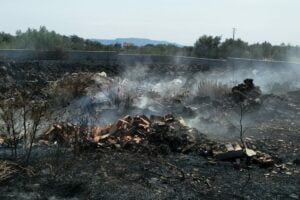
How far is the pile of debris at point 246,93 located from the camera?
1402 cm

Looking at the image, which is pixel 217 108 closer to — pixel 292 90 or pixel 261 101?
pixel 261 101

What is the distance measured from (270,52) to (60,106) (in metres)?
19.6

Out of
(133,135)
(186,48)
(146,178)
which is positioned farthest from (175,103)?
(186,48)

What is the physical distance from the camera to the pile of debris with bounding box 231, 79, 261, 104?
14.0m

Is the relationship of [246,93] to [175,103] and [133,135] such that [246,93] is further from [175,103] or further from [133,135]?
[133,135]

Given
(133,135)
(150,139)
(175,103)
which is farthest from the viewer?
(175,103)

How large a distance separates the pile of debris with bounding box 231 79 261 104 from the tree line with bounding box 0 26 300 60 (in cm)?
1212

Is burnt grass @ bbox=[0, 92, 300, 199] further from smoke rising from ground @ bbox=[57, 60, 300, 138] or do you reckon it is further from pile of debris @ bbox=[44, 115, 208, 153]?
smoke rising from ground @ bbox=[57, 60, 300, 138]

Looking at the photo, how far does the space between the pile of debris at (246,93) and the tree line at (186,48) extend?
12125 millimetres

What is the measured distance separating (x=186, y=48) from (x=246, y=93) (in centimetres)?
1719

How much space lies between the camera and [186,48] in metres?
31.3

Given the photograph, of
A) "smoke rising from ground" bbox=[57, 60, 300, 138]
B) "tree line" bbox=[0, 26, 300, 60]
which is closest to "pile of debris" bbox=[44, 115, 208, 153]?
"smoke rising from ground" bbox=[57, 60, 300, 138]

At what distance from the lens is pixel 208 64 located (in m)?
25.2

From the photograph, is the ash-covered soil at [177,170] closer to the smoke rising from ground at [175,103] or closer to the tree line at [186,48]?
the smoke rising from ground at [175,103]
